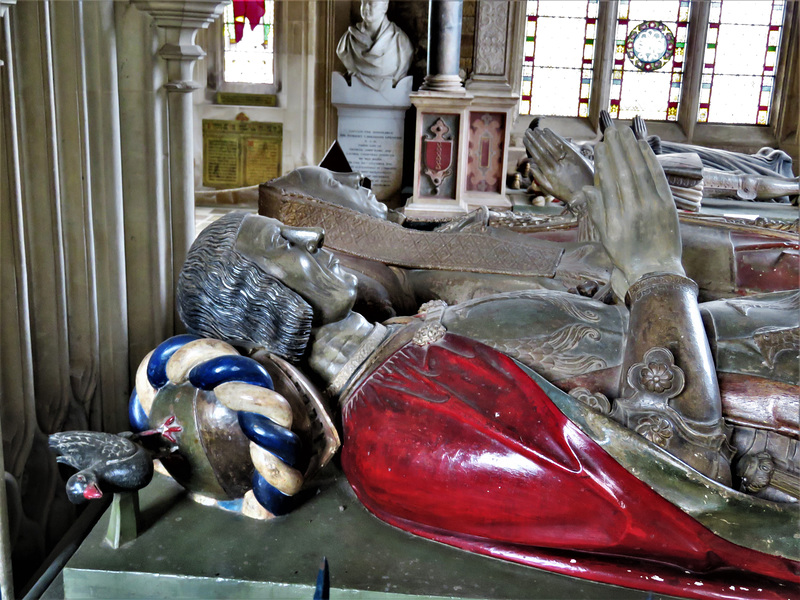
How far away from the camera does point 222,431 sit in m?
2.02

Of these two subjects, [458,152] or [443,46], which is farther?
[458,152]

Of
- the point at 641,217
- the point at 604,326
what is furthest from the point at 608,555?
the point at 641,217

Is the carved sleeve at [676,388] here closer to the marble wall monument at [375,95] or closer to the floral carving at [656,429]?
the floral carving at [656,429]

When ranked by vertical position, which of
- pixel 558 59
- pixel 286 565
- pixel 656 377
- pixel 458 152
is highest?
pixel 558 59

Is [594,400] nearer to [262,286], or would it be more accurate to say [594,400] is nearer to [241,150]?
[262,286]

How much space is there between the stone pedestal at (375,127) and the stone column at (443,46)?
2.07m

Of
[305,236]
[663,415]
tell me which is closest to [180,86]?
[305,236]

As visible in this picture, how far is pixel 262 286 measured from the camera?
2.15m

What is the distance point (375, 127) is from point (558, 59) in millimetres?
2857

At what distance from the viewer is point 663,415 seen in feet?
6.39

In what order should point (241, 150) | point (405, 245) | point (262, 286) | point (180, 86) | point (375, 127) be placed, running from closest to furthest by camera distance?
point (262, 286), point (180, 86), point (405, 245), point (375, 127), point (241, 150)

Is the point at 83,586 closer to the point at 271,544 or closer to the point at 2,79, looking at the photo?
the point at 271,544

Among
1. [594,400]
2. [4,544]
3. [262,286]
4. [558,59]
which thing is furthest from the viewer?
[558,59]

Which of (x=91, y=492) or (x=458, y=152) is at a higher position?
(x=458, y=152)
